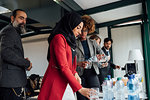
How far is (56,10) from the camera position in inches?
119

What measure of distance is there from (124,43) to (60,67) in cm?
490

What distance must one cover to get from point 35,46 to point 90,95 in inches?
127

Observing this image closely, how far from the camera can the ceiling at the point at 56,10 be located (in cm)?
238

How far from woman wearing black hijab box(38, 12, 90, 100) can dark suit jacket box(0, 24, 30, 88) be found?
411 mm

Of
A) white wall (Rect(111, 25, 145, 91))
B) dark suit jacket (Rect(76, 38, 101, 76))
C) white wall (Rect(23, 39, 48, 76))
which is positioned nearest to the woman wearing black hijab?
dark suit jacket (Rect(76, 38, 101, 76))

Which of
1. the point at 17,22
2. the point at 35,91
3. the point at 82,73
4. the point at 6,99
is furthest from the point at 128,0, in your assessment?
the point at 6,99

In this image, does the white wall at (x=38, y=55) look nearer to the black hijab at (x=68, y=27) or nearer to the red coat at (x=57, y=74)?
the black hijab at (x=68, y=27)

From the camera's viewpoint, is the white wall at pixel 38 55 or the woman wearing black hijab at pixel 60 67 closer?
the woman wearing black hijab at pixel 60 67

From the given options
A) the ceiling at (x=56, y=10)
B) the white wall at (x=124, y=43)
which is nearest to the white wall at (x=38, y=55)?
the ceiling at (x=56, y=10)

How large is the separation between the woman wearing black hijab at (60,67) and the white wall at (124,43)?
4.59 meters

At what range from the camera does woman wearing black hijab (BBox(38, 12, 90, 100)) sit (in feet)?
3.22

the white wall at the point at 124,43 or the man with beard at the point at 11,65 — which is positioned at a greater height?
the white wall at the point at 124,43

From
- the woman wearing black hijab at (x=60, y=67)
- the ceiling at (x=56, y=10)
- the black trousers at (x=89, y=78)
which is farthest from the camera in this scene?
the ceiling at (x=56, y=10)

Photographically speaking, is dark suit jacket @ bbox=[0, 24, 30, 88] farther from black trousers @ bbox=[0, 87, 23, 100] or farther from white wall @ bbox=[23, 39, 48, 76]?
white wall @ bbox=[23, 39, 48, 76]
